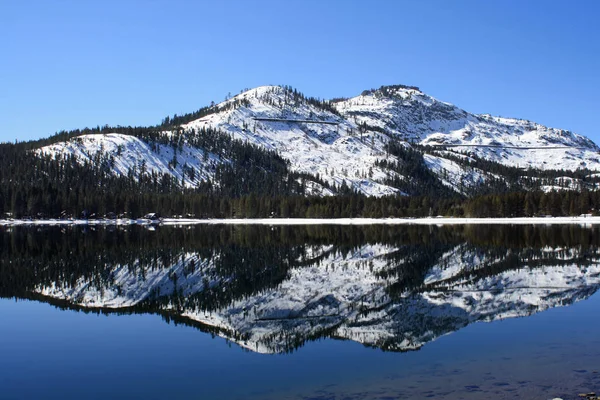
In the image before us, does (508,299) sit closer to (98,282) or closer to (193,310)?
(193,310)

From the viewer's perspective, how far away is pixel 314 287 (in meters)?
39.6

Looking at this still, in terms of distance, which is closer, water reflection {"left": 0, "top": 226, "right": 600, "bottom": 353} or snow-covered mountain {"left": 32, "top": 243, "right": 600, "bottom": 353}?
snow-covered mountain {"left": 32, "top": 243, "right": 600, "bottom": 353}

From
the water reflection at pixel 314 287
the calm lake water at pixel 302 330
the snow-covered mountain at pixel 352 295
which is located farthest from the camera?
the water reflection at pixel 314 287

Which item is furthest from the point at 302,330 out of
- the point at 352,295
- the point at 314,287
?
the point at 314,287

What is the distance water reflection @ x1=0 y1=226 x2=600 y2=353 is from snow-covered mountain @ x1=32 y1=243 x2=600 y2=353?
9 centimetres

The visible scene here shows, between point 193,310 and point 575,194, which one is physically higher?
point 575,194

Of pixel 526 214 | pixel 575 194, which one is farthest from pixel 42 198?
pixel 575 194

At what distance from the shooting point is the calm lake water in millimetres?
19188

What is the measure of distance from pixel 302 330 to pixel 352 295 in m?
9.71

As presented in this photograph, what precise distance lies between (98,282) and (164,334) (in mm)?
17860

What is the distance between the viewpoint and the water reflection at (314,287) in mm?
28109

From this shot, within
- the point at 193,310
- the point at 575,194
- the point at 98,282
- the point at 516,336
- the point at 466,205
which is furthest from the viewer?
the point at 466,205

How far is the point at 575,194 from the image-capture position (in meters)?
180

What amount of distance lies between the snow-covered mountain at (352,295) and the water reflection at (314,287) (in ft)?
0.29
